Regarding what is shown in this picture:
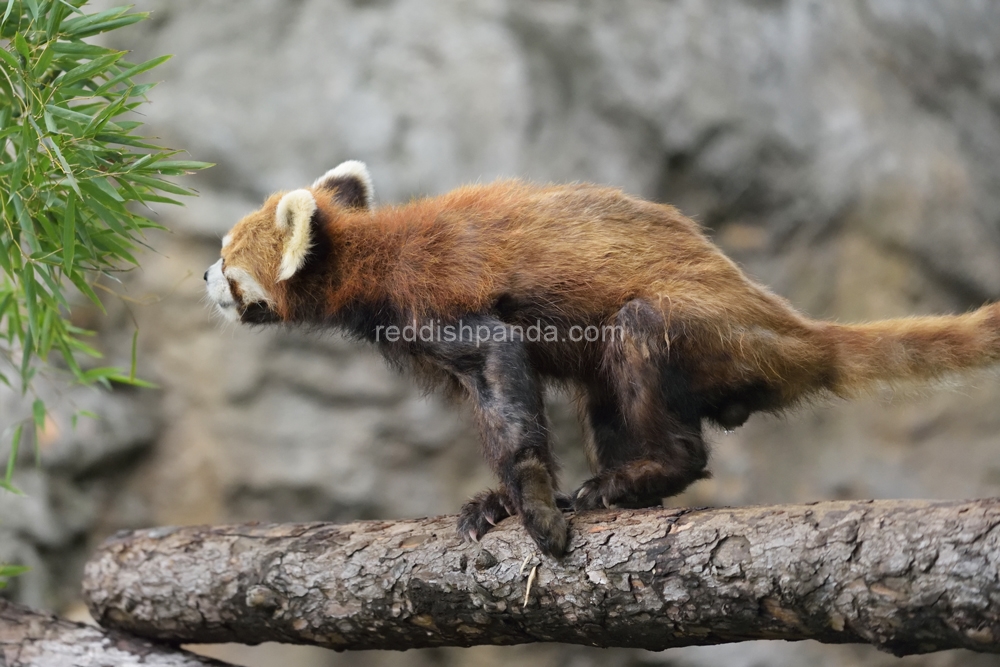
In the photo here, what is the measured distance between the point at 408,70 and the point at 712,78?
2018 millimetres

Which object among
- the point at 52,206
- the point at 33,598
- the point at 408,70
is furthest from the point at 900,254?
the point at 33,598

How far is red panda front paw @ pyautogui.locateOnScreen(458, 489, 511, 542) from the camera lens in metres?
2.77

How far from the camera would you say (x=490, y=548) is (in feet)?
8.88

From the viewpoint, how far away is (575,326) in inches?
120

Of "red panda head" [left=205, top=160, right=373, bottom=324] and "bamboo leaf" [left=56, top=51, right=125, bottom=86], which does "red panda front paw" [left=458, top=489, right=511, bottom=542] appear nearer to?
"red panda head" [left=205, top=160, right=373, bottom=324]

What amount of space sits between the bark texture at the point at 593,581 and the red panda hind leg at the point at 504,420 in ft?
0.37

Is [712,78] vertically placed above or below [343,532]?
above

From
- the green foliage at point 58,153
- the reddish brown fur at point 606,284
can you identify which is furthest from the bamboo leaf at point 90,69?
the reddish brown fur at point 606,284

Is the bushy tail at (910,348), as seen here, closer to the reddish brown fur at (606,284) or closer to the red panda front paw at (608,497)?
the reddish brown fur at (606,284)

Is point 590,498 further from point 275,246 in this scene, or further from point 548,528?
point 275,246

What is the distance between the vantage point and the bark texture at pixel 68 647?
10.2ft

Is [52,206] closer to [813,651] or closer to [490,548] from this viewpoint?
[490,548]

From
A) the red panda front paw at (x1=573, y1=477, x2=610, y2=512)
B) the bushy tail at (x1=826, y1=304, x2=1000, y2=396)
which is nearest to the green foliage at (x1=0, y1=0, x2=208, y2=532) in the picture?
the red panda front paw at (x1=573, y1=477, x2=610, y2=512)

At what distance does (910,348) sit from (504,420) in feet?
4.59
